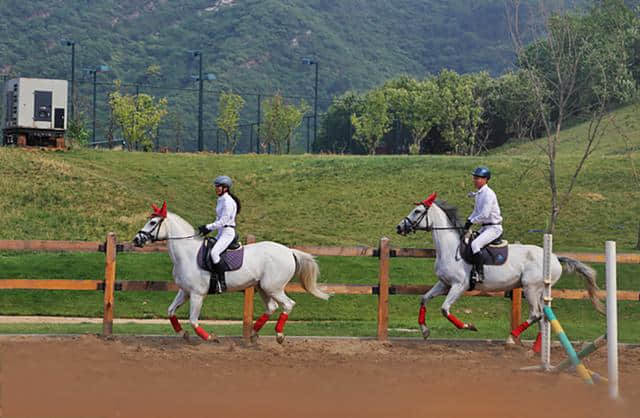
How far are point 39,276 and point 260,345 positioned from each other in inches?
478

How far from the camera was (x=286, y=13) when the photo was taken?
19800cm

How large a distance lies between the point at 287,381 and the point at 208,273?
13.0 ft

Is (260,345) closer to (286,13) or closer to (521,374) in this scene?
(521,374)

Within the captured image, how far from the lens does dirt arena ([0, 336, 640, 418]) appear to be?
10328 mm

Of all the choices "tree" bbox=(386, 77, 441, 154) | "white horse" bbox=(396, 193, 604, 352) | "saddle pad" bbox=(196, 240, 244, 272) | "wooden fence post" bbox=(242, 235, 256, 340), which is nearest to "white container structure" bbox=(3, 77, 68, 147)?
"wooden fence post" bbox=(242, 235, 256, 340)

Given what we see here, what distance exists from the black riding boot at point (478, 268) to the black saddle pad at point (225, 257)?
160 inches

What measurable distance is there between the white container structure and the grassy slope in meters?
1.93

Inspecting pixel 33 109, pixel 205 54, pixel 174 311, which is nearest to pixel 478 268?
pixel 174 311

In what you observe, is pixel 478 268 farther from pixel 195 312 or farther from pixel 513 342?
pixel 195 312

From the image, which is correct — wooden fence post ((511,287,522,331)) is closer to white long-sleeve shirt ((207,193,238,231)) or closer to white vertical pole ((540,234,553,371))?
white vertical pole ((540,234,553,371))

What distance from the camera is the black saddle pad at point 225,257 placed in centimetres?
1587

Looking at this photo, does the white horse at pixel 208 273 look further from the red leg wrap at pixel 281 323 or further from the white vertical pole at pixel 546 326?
the white vertical pole at pixel 546 326

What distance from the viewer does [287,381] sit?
12414mm

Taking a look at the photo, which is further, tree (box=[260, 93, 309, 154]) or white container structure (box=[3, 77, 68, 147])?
tree (box=[260, 93, 309, 154])
